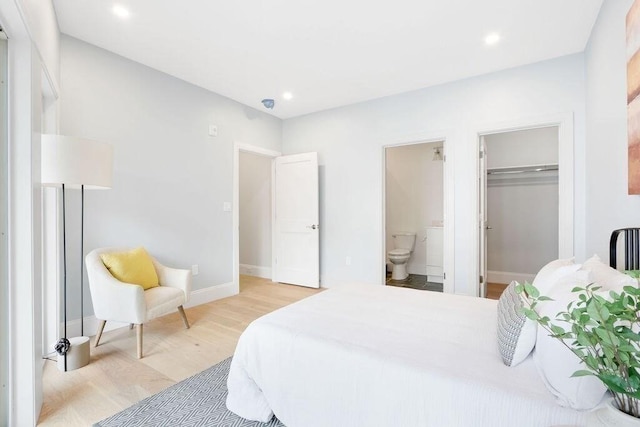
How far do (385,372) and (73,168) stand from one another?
2.25 meters

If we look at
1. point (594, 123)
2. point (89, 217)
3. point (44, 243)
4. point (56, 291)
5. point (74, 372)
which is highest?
point (594, 123)

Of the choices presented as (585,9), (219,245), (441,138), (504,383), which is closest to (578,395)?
(504,383)

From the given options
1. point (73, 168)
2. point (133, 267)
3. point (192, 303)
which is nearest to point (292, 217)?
point (192, 303)

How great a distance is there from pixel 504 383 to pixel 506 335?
Result: 0.22m

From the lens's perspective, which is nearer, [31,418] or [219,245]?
[31,418]

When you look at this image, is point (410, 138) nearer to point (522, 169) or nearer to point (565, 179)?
point (565, 179)

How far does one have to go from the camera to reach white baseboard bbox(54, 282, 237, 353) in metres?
2.67

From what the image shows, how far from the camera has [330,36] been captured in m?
2.71

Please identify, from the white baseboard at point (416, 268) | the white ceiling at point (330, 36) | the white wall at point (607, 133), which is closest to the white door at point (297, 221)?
the white ceiling at point (330, 36)

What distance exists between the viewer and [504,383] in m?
1.07

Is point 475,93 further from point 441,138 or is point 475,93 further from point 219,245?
point 219,245

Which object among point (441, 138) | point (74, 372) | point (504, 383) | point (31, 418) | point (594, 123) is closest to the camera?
point (504, 383)

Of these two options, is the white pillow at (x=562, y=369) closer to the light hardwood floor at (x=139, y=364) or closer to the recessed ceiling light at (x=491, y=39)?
the light hardwood floor at (x=139, y=364)

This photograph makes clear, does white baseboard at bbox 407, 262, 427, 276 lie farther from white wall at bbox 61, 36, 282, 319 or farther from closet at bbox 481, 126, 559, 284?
white wall at bbox 61, 36, 282, 319
